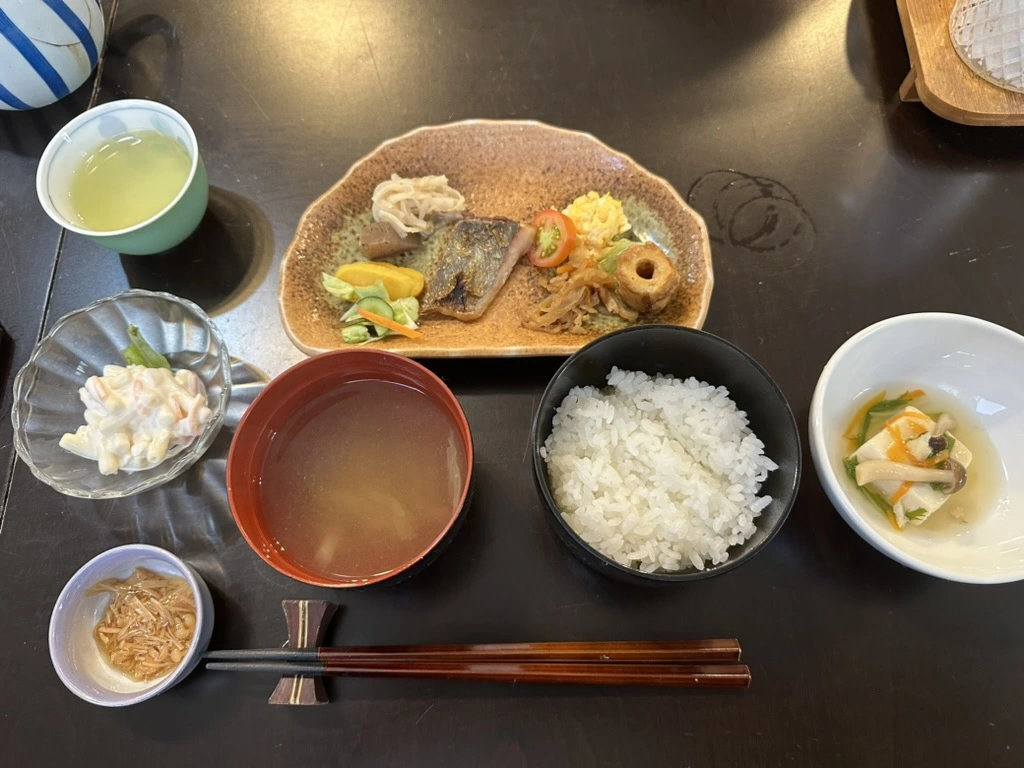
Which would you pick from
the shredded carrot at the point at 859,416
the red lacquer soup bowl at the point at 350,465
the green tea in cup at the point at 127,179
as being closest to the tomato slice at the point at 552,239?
the red lacquer soup bowl at the point at 350,465

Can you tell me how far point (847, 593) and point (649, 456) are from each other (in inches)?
23.5

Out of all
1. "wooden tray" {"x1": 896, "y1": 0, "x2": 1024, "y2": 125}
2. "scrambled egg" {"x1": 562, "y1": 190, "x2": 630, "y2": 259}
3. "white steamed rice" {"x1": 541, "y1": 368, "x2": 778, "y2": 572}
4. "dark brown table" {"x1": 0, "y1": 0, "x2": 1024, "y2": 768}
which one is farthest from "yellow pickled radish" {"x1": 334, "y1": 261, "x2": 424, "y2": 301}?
"wooden tray" {"x1": 896, "y1": 0, "x2": 1024, "y2": 125}

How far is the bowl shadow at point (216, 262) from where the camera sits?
72.7 inches

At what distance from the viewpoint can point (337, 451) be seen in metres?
1.48

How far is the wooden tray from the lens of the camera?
1912mm

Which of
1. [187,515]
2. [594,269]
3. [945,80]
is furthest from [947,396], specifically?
[187,515]

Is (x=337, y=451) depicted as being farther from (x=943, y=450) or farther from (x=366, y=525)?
(x=943, y=450)

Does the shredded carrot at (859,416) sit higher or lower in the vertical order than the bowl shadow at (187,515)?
higher

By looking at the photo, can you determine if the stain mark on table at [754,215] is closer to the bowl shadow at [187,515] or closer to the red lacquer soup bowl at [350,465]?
the red lacquer soup bowl at [350,465]

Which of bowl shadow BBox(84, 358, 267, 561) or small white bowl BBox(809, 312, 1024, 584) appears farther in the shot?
bowl shadow BBox(84, 358, 267, 561)

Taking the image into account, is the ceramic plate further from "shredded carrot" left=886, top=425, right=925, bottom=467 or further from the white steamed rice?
"shredded carrot" left=886, top=425, right=925, bottom=467

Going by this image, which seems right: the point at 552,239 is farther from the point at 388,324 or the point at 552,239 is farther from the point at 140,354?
the point at 140,354

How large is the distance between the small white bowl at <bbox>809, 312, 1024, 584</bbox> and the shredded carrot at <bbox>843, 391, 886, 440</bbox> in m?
0.02

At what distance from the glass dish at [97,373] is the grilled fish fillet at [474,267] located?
60 cm
